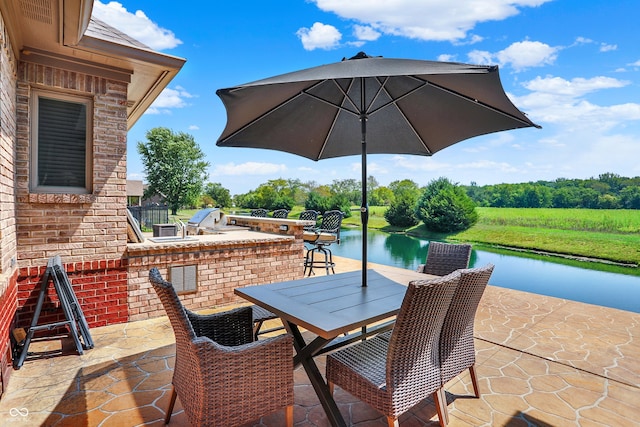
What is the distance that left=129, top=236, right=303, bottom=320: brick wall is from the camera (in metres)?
3.82

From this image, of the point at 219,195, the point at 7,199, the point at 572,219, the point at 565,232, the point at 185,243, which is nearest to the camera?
the point at 7,199

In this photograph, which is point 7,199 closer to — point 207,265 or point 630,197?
point 207,265

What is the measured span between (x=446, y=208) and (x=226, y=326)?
19.7 meters

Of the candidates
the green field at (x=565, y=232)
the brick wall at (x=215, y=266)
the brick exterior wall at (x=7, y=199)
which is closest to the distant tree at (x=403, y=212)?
the green field at (x=565, y=232)

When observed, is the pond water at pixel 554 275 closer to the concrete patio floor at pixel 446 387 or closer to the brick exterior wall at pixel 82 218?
the concrete patio floor at pixel 446 387

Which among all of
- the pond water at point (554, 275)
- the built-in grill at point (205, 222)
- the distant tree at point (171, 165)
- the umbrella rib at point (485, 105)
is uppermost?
the distant tree at point (171, 165)

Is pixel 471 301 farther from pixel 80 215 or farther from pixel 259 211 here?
pixel 259 211

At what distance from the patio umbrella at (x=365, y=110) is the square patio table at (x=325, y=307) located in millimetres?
238

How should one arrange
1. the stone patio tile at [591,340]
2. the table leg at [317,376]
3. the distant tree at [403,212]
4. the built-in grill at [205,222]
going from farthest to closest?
1. the distant tree at [403,212]
2. the built-in grill at [205,222]
3. the stone patio tile at [591,340]
4. the table leg at [317,376]

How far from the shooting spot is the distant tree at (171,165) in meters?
26.3

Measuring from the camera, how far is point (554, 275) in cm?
1230

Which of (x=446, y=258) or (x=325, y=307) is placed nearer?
(x=325, y=307)

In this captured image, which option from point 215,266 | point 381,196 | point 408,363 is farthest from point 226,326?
point 381,196

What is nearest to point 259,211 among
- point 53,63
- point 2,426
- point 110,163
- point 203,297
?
point 203,297
